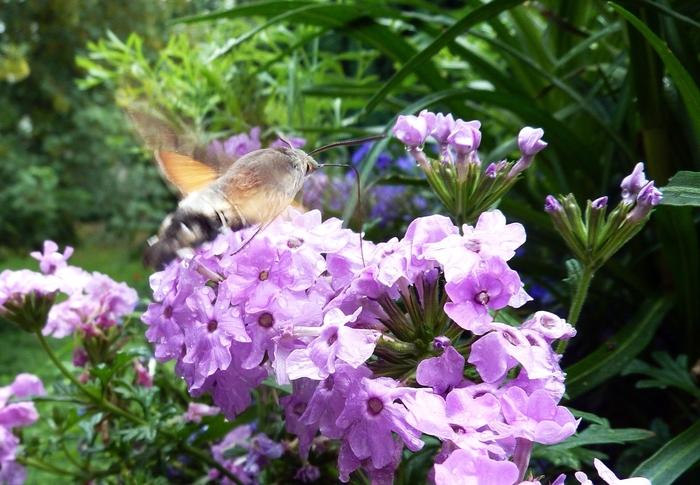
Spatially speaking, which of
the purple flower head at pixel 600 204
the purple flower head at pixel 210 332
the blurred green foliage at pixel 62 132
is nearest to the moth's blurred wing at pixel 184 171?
the purple flower head at pixel 210 332

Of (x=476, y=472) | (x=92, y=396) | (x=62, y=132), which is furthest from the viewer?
(x=62, y=132)

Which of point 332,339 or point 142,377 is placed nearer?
point 332,339

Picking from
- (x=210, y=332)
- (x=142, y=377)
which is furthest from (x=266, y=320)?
(x=142, y=377)

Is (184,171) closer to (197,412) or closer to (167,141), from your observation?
(167,141)

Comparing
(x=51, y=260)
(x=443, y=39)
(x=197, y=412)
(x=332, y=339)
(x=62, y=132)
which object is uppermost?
(x=443, y=39)

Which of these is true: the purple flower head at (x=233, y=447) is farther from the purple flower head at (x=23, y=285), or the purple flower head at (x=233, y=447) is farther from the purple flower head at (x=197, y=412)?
the purple flower head at (x=23, y=285)

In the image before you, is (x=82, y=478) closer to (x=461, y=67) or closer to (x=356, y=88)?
(x=356, y=88)

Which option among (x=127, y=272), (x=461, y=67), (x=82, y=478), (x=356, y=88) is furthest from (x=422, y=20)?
(x=127, y=272)

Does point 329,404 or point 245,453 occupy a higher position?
point 329,404
